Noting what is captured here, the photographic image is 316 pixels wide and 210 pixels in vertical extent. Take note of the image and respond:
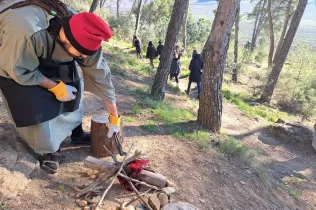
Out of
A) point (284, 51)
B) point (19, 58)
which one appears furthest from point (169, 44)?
point (284, 51)

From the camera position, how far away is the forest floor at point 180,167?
2760mm

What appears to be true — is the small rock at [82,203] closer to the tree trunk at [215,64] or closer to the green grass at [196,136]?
the green grass at [196,136]

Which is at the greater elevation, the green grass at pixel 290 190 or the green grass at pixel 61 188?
the green grass at pixel 61 188

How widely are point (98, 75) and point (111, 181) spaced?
3.47ft

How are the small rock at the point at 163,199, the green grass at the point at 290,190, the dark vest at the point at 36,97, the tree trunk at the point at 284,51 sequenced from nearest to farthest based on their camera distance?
the dark vest at the point at 36,97 < the small rock at the point at 163,199 < the green grass at the point at 290,190 < the tree trunk at the point at 284,51

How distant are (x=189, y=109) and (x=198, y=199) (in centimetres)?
434

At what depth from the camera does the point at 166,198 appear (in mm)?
3053

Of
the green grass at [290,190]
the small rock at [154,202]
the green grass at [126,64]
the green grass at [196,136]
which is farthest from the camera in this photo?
the green grass at [126,64]

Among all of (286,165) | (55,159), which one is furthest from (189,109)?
(55,159)

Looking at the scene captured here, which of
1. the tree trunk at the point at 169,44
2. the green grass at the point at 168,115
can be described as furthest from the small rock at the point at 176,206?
the tree trunk at the point at 169,44

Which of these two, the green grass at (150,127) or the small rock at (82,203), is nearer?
the small rock at (82,203)

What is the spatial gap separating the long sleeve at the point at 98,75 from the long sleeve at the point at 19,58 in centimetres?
49

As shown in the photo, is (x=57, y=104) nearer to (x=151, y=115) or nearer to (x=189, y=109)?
(x=151, y=115)

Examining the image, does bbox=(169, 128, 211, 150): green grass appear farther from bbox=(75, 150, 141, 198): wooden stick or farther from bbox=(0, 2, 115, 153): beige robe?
bbox=(0, 2, 115, 153): beige robe
